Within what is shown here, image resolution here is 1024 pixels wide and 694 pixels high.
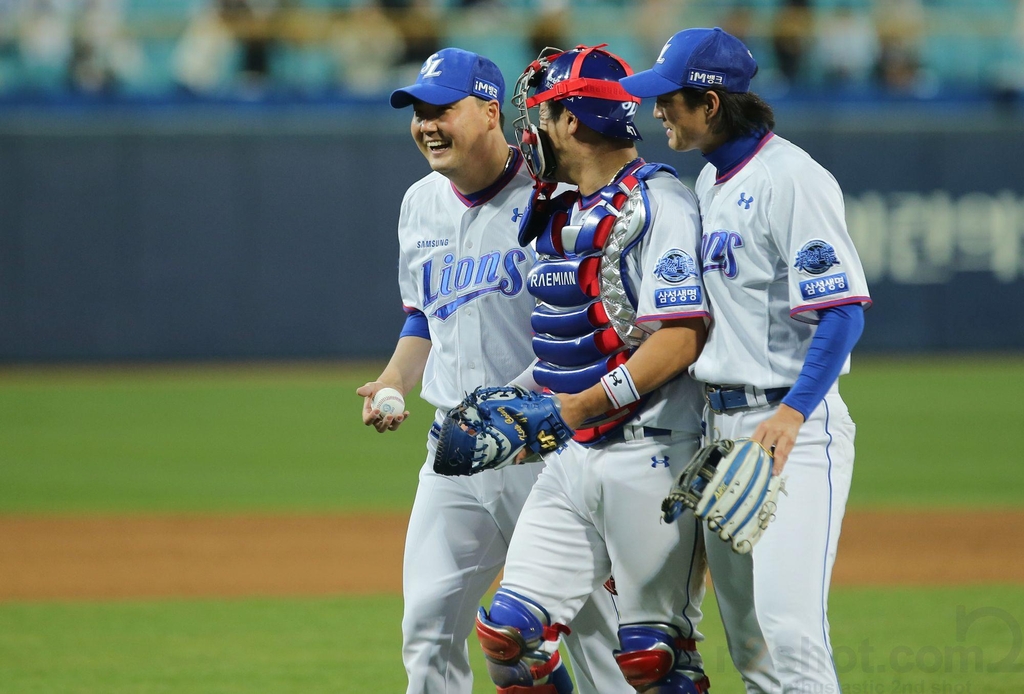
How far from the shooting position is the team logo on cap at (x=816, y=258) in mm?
3348

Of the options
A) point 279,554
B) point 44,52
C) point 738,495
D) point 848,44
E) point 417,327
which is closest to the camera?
point 738,495

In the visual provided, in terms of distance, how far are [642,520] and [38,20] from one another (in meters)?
14.5

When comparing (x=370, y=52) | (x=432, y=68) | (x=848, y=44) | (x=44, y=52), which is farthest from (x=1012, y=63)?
(x=432, y=68)

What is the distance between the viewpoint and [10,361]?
15.5m

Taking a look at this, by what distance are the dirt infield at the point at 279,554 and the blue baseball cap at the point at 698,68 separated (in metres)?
4.35

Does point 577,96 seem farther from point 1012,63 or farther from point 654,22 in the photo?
point 1012,63

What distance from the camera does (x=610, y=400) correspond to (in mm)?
3557

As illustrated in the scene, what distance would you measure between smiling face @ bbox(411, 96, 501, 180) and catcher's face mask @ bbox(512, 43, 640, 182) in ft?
0.80

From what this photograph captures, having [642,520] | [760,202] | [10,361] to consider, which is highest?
[760,202]

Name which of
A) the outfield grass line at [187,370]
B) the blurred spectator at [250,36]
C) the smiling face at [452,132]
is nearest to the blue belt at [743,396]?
the smiling face at [452,132]

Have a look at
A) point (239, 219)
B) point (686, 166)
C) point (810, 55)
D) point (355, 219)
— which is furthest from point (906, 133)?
point (239, 219)

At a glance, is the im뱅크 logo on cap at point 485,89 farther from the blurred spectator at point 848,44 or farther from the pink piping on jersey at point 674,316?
the blurred spectator at point 848,44

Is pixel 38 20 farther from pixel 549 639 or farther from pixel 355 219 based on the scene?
pixel 549 639

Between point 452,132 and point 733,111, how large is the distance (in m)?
0.96
